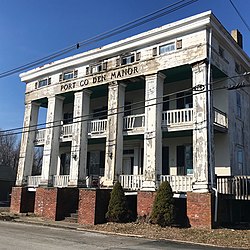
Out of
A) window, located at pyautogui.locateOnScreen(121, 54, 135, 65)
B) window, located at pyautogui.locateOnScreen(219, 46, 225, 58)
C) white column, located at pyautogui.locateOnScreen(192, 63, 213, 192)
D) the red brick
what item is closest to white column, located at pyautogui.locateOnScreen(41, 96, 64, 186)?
window, located at pyautogui.locateOnScreen(121, 54, 135, 65)

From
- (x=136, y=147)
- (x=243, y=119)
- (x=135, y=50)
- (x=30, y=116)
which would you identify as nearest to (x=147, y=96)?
(x=135, y=50)

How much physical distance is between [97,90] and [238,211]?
38.1ft

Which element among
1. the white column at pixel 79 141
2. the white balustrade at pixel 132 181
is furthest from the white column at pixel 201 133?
the white column at pixel 79 141

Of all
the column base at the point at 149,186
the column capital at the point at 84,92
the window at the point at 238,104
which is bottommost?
the column base at the point at 149,186

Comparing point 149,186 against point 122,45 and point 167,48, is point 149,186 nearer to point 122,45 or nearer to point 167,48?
point 167,48

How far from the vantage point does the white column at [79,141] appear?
21.6m

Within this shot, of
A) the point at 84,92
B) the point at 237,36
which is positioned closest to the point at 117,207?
the point at 84,92

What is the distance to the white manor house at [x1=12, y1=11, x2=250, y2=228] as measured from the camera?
1720 centimetres

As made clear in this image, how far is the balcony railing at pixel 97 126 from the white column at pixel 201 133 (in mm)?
6549

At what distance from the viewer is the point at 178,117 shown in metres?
18.6

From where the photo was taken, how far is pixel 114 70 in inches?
827

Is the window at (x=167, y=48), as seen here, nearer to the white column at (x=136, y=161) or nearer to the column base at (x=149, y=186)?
the white column at (x=136, y=161)

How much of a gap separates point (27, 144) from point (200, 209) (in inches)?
573

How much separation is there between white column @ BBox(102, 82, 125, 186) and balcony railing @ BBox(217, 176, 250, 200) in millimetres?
6031
